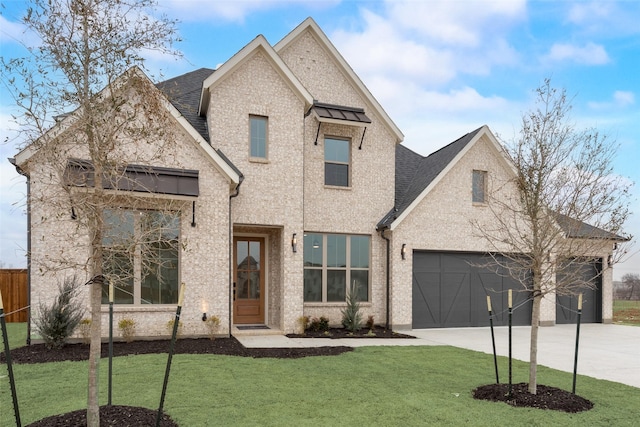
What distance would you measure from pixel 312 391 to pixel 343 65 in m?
11.1

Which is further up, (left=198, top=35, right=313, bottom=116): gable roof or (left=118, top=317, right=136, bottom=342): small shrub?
(left=198, top=35, right=313, bottom=116): gable roof

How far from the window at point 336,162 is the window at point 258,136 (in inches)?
88.2

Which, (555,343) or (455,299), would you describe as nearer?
(555,343)

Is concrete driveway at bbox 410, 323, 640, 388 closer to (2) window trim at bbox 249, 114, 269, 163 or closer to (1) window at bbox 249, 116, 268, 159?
(2) window trim at bbox 249, 114, 269, 163

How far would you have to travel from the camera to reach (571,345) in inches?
442

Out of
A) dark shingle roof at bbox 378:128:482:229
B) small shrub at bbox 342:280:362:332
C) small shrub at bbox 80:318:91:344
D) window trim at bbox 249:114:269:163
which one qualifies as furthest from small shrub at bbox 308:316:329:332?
small shrub at bbox 80:318:91:344

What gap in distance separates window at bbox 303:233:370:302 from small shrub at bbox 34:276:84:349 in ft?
20.8

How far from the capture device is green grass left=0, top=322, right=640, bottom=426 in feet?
17.4

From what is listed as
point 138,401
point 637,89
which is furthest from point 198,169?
point 637,89

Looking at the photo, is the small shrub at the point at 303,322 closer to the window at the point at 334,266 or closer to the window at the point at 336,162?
the window at the point at 334,266

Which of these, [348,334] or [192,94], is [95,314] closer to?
[348,334]

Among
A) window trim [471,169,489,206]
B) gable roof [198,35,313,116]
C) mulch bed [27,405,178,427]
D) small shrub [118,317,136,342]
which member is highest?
gable roof [198,35,313,116]

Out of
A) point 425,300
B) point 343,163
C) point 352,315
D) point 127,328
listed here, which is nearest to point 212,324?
point 127,328

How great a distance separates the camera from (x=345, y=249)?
45.7ft
